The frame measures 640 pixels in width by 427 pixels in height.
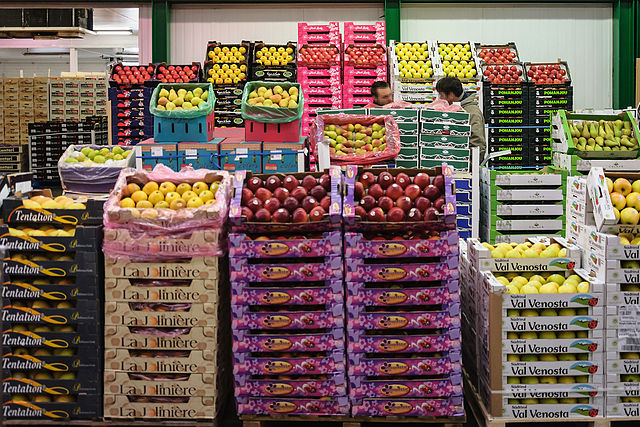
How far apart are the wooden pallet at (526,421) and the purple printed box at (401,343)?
0.41 m

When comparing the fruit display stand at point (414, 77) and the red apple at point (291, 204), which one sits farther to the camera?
the fruit display stand at point (414, 77)

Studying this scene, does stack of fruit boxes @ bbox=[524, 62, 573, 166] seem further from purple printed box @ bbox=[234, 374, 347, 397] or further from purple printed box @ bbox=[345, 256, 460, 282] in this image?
purple printed box @ bbox=[234, 374, 347, 397]

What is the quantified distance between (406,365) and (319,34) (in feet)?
30.4

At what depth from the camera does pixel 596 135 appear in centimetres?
723

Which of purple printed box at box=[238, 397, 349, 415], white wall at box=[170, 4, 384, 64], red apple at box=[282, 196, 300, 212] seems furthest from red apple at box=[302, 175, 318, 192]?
white wall at box=[170, 4, 384, 64]

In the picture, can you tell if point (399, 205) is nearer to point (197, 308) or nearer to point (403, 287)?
point (403, 287)

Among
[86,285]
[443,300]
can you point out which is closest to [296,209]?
[443,300]

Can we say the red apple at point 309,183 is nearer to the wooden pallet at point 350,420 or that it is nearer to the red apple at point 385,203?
the red apple at point 385,203

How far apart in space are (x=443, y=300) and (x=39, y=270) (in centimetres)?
216

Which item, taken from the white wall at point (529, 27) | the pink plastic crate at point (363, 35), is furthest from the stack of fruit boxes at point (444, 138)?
the white wall at point (529, 27)

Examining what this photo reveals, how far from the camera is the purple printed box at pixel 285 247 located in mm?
3789

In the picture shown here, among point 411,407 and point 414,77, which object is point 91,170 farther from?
point 414,77

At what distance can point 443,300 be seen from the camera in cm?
382

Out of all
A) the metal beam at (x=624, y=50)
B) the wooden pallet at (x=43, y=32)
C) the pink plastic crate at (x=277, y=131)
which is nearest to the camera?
the pink plastic crate at (x=277, y=131)
